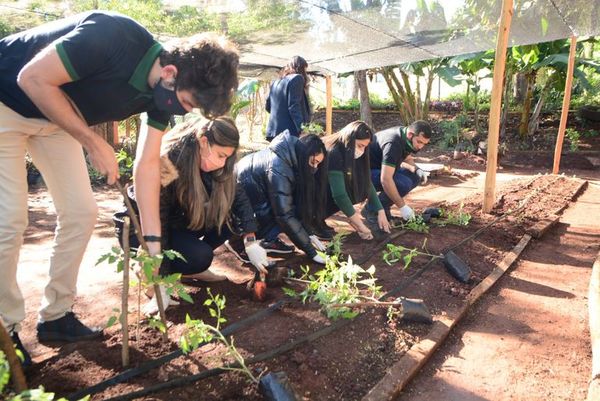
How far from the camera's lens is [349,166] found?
11.5 ft

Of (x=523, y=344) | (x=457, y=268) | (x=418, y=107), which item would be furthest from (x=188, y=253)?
(x=418, y=107)

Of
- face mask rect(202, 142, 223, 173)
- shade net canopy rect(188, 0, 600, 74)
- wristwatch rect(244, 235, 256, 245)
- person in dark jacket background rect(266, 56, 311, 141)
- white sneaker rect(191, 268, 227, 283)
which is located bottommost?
white sneaker rect(191, 268, 227, 283)

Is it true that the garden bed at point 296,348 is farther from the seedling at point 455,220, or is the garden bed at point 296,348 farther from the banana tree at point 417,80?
the banana tree at point 417,80

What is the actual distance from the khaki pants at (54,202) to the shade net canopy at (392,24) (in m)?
3.11

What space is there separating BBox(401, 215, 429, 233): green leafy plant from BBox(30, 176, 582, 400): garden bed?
0.58m

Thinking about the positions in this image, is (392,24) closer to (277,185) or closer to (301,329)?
(277,185)

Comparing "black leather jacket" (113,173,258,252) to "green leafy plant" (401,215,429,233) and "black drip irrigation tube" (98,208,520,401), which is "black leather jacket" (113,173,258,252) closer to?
"black drip irrigation tube" (98,208,520,401)

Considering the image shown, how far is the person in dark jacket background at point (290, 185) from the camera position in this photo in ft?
9.45

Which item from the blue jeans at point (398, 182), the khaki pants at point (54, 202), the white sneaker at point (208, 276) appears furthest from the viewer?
the blue jeans at point (398, 182)

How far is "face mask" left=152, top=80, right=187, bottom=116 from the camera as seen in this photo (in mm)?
1743

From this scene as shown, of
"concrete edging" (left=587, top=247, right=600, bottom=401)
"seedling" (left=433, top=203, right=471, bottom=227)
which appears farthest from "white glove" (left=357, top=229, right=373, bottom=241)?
"concrete edging" (left=587, top=247, right=600, bottom=401)

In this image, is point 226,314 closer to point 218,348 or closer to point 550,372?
point 218,348

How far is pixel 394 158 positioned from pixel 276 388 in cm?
279

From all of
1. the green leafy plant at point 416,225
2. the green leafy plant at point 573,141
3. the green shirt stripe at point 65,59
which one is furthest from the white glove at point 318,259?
the green leafy plant at point 573,141
